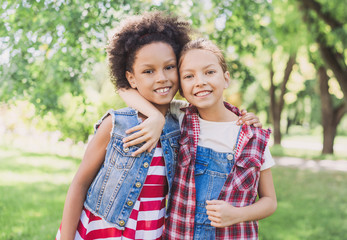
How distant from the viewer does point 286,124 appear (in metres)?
32.2

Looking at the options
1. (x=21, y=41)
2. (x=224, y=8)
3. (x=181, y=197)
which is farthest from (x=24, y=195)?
(x=181, y=197)

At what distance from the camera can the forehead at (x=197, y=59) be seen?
1.70 m

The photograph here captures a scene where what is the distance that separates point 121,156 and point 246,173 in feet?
1.95

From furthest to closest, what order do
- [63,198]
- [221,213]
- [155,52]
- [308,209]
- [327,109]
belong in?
[327,109]
[63,198]
[308,209]
[155,52]
[221,213]

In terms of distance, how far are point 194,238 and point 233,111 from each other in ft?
2.30

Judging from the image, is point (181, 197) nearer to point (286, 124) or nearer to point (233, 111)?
point (233, 111)

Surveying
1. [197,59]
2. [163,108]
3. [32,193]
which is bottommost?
[32,193]

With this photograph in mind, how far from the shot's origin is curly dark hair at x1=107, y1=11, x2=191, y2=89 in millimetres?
1751

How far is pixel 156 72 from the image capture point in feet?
5.55

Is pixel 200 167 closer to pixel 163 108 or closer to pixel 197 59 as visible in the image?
pixel 163 108

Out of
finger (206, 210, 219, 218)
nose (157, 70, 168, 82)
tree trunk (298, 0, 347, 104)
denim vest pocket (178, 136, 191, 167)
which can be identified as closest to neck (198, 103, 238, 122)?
denim vest pocket (178, 136, 191, 167)

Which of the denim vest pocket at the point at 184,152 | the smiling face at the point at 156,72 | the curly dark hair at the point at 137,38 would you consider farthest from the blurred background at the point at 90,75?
the denim vest pocket at the point at 184,152

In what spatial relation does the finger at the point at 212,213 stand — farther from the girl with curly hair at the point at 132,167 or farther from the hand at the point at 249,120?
the hand at the point at 249,120

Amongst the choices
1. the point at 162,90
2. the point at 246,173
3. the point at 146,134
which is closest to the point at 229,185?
the point at 246,173
